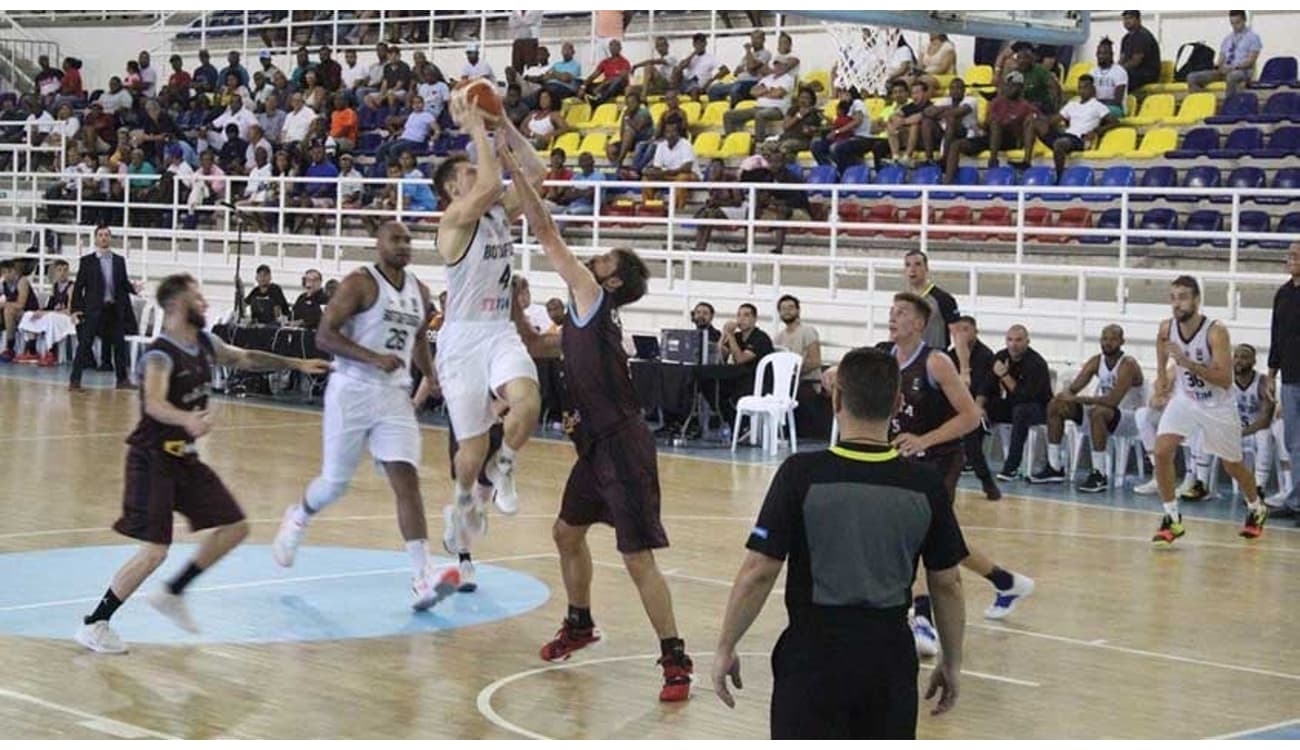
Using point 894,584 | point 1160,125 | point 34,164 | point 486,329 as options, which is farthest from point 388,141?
point 894,584

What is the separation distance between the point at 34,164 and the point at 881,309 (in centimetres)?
1872

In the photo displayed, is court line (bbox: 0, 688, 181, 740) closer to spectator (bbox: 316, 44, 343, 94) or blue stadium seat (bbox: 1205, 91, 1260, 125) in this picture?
blue stadium seat (bbox: 1205, 91, 1260, 125)

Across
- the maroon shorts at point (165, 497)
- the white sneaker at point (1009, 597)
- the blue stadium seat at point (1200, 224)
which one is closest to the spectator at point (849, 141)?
the blue stadium seat at point (1200, 224)

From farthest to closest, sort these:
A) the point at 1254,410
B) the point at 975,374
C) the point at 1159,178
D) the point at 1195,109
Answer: the point at 1195,109, the point at 1159,178, the point at 975,374, the point at 1254,410

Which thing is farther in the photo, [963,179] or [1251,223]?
[963,179]

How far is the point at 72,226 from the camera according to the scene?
2861 cm

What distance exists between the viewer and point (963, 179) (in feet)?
71.2

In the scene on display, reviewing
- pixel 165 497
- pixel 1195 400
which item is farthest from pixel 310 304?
pixel 165 497

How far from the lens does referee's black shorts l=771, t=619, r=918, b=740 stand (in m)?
5.31

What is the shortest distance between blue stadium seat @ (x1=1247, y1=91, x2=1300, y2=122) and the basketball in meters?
13.3

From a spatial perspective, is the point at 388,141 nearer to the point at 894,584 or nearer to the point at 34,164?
the point at 34,164

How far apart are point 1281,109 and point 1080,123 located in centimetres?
225

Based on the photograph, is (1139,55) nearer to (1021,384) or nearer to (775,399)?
(1021,384)

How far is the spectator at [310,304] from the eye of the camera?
22844mm
